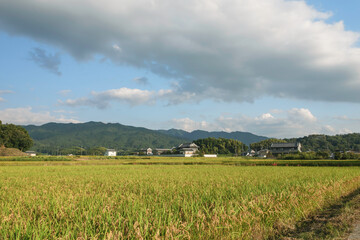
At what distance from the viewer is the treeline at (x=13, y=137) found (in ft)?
296

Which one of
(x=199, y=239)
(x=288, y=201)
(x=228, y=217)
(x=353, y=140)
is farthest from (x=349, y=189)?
(x=353, y=140)

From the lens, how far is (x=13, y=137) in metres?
92.5

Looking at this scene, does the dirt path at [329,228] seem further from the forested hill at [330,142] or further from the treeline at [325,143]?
the forested hill at [330,142]

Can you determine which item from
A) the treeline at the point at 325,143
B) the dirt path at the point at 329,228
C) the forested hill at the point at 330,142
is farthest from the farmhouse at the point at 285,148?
the dirt path at the point at 329,228

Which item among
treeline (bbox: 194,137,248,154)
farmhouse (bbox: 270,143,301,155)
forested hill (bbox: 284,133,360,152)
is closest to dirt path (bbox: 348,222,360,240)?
farmhouse (bbox: 270,143,301,155)

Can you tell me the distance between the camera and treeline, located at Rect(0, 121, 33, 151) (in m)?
90.2

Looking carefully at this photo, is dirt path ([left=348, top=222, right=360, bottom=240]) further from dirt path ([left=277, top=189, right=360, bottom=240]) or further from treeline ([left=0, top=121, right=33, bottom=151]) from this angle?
treeline ([left=0, top=121, right=33, bottom=151])

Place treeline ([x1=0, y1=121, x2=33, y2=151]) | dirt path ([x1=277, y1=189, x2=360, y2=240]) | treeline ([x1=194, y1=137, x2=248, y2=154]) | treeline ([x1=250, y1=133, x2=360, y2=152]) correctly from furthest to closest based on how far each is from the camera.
Result: treeline ([x1=250, y1=133, x2=360, y2=152]) → treeline ([x1=194, y1=137, x2=248, y2=154]) → treeline ([x1=0, y1=121, x2=33, y2=151]) → dirt path ([x1=277, y1=189, x2=360, y2=240])

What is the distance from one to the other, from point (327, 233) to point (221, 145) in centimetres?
11898

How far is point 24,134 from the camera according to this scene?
95.3m

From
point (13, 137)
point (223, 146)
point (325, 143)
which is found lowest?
point (223, 146)

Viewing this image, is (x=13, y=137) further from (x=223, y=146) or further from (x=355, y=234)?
(x=355, y=234)

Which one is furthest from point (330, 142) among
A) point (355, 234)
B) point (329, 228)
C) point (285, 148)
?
point (355, 234)

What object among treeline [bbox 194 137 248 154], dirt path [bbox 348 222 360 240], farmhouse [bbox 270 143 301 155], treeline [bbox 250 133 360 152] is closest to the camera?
dirt path [bbox 348 222 360 240]
